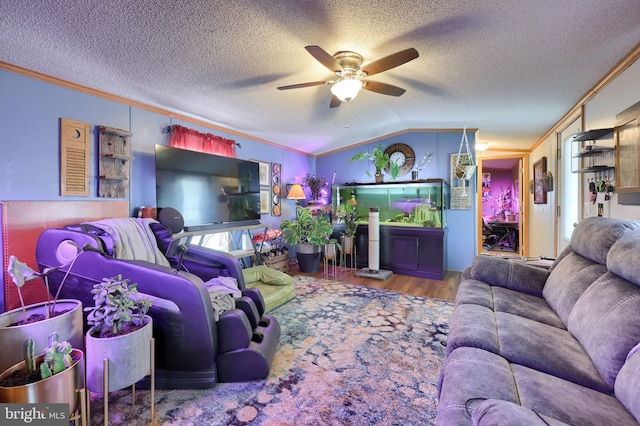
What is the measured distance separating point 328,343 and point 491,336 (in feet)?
4.02

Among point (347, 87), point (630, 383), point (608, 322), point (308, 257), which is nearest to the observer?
point (630, 383)

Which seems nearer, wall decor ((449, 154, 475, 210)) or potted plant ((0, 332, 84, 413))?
potted plant ((0, 332, 84, 413))

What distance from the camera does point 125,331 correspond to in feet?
4.51

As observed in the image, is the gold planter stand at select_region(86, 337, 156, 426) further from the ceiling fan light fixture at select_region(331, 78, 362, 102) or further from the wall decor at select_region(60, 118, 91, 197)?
the ceiling fan light fixture at select_region(331, 78, 362, 102)

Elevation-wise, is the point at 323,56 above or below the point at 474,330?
above

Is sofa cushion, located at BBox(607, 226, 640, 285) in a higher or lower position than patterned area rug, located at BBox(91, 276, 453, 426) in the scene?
higher

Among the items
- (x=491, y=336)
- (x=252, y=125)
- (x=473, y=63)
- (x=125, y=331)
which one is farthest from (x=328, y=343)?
(x=252, y=125)

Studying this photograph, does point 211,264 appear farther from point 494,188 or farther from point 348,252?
point 494,188

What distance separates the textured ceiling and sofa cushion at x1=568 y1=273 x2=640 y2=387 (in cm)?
148

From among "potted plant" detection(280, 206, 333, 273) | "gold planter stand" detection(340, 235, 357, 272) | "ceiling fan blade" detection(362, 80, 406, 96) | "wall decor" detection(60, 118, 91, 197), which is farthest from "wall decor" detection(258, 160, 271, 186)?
"ceiling fan blade" detection(362, 80, 406, 96)

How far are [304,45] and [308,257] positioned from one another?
3044 millimetres

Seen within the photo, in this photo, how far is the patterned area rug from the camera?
1.48 m

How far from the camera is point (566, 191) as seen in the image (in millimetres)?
3529

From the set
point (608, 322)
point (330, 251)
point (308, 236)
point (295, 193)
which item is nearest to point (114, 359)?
point (608, 322)
